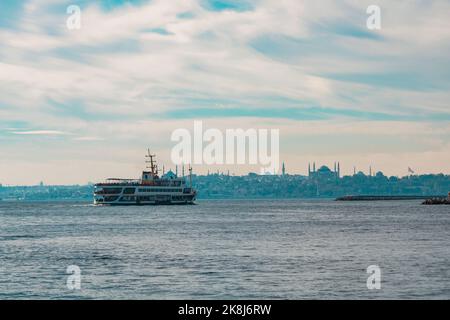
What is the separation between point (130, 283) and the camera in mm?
39750

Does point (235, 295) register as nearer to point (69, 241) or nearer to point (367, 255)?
point (367, 255)

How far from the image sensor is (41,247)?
67375 mm

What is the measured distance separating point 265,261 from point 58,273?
14.8m

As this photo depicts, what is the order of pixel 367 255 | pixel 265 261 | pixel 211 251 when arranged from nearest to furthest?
pixel 265 261 → pixel 367 255 → pixel 211 251

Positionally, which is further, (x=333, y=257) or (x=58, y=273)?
(x=333, y=257)

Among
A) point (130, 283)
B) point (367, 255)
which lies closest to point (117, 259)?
point (130, 283)

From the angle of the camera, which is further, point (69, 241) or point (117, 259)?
point (69, 241)
